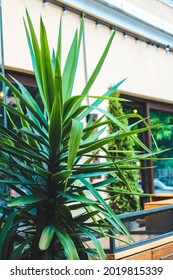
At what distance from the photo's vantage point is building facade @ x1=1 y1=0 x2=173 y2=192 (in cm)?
473

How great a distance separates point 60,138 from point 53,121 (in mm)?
107

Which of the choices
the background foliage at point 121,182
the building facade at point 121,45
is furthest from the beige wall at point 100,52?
the background foliage at point 121,182

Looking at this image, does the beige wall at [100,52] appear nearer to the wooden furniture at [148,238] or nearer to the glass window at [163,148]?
the glass window at [163,148]

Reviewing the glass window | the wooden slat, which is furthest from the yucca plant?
the glass window

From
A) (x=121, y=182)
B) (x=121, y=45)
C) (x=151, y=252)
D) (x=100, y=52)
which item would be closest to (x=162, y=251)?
(x=151, y=252)

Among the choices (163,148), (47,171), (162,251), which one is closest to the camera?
(47,171)

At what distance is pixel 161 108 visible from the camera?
7914 mm

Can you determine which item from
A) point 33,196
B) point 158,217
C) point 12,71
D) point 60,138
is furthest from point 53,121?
point 12,71

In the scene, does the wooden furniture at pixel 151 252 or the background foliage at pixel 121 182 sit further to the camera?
the background foliage at pixel 121 182

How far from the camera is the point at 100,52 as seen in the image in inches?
241

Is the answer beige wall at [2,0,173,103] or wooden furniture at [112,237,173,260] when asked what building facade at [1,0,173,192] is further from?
wooden furniture at [112,237,173,260]

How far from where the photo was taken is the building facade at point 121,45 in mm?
4730

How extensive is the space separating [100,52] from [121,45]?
66 cm

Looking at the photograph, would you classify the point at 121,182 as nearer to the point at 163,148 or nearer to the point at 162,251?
the point at 162,251
